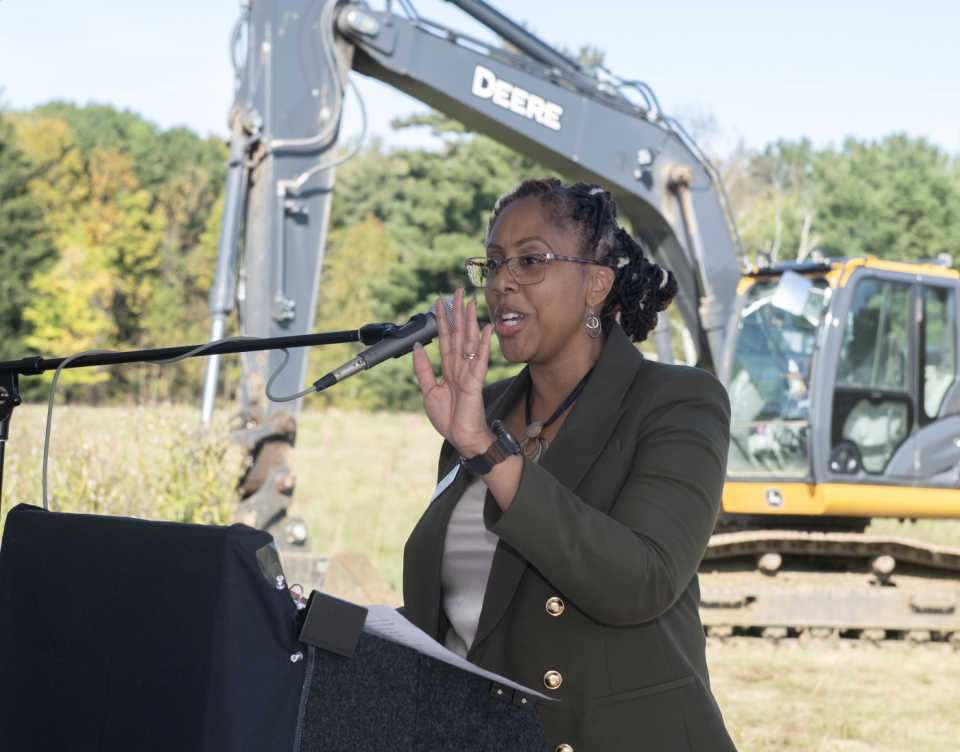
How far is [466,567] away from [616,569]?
1.78ft

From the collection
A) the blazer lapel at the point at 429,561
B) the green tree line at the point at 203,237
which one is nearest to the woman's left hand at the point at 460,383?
the blazer lapel at the point at 429,561

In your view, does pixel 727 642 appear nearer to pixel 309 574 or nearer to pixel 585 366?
pixel 309 574

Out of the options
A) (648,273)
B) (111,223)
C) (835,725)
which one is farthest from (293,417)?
(111,223)

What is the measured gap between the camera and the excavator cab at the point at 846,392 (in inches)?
308

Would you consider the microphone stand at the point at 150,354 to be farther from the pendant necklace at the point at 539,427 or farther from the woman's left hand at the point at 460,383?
the pendant necklace at the point at 539,427

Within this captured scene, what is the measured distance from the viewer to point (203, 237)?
1586 inches

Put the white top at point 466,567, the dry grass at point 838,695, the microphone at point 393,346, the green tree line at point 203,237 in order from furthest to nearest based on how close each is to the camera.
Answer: the green tree line at point 203,237
the dry grass at point 838,695
the white top at point 466,567
the microphone at point 393,346

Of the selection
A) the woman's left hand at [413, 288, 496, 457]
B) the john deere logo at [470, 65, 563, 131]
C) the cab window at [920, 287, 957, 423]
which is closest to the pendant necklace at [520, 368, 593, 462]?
the woman's left hand at [413, 288, 496, 457]

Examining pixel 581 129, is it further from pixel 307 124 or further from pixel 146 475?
pixel 146 475

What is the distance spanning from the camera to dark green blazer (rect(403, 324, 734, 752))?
159 cm

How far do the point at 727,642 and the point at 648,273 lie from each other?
20.1ft

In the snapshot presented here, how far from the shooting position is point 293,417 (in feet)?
21.0

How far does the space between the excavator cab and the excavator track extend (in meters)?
0.30

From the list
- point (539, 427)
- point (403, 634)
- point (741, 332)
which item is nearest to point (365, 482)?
point (741, 332)
